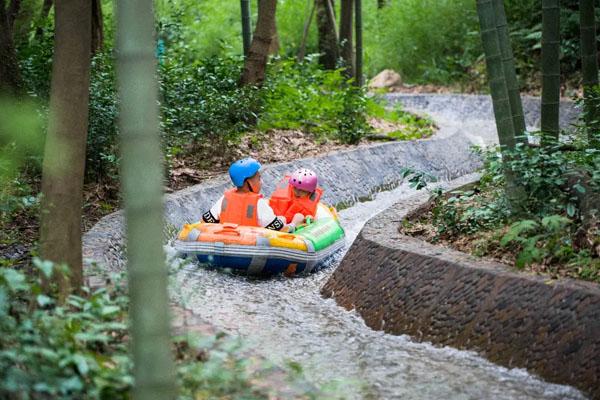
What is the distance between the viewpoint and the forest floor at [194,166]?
7754mm

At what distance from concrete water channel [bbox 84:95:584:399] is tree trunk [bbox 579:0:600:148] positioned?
2731 mm

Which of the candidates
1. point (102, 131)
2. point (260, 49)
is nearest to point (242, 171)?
point (102, 131)

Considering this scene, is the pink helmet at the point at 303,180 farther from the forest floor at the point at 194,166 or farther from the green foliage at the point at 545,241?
the green foliage at the point at 545,241

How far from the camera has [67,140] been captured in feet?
17.2

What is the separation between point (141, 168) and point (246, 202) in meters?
5.68

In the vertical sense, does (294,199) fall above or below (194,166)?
below

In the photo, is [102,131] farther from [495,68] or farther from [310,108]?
[310,108]

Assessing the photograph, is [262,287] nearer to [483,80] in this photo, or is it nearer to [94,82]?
[94,82]

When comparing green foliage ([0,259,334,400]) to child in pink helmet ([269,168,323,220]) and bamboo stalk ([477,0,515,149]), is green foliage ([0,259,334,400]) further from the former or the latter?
child in pink helmet ([269,168,323,220])

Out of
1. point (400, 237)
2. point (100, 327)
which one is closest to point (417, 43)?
point (400, 237)

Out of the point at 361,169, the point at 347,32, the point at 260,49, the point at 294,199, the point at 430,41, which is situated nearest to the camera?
the point at 294,199

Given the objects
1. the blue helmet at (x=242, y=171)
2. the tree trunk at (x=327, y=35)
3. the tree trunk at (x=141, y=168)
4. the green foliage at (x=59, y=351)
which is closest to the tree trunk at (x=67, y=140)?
the green foliage at (x=59, y=351)

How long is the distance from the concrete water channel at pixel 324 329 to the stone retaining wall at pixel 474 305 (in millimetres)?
95

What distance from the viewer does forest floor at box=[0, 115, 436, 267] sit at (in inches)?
305
